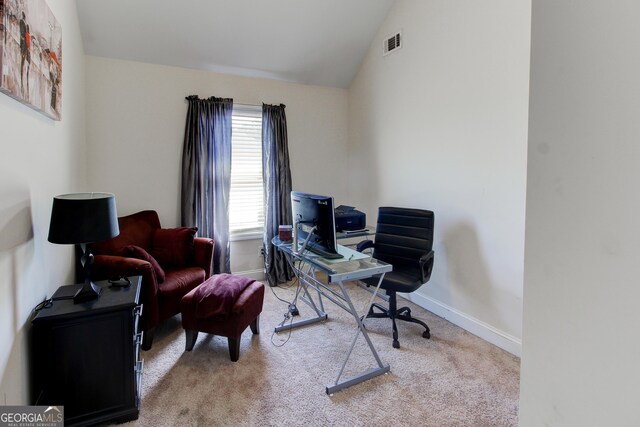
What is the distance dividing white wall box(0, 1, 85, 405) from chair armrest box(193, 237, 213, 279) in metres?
1.06

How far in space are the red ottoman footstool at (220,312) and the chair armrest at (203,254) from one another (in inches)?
26.6

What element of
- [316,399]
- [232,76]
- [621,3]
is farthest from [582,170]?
[232,76]

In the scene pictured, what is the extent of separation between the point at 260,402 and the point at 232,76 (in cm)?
350

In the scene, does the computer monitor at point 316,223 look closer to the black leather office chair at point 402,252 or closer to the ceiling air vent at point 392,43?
the black leather office chair at point 402,252

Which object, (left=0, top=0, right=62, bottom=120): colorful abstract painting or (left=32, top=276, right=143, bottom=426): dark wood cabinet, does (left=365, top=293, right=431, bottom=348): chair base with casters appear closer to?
(left=32, top=276, right=143, bottom=426): dark wood cabinet

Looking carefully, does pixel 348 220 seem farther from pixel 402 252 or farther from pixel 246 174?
pixel 246 174

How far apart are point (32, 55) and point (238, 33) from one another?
2.17 meters

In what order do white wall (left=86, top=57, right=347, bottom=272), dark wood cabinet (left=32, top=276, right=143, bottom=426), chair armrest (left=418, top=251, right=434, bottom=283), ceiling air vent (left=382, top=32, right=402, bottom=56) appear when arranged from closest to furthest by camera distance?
dark wood cabinet (left=32, top=276, right=143, bottom=426) → chair armrest (left=418, top=251, right=434, bottom=283) → white wall (left=86, top=57, right=347, bottom=272) → ceiling air vent (left=382, top=32, right=402, bottom=56)

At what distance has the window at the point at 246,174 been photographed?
403cm

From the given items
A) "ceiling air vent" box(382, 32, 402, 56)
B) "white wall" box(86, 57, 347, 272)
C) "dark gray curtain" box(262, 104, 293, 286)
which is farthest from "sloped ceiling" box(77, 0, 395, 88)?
"dark gray curtain" box(262, 104, 293, 286)

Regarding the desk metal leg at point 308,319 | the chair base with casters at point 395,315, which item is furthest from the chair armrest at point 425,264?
the desk metal leg at point 308,319

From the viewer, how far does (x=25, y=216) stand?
1702 millimetres

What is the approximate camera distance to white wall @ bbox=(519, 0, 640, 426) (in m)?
0.64

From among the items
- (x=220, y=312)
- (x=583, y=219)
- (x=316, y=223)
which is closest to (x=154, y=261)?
(x=220, y=312)
